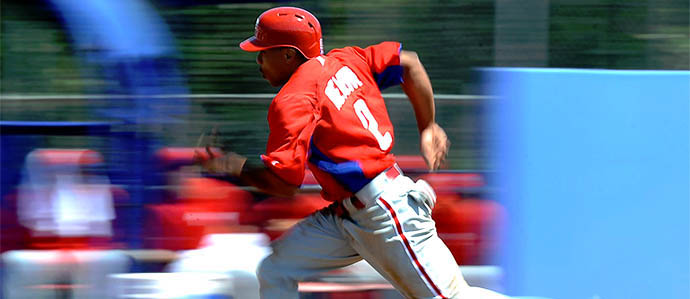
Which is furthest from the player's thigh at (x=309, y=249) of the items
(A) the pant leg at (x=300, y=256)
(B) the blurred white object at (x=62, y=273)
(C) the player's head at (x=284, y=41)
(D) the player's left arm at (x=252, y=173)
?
(B) the blurred white object at (x=62, y=273)

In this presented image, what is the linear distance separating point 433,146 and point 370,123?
32 centimetres

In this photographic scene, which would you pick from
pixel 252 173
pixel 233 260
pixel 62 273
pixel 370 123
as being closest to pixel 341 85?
pixel 370 123

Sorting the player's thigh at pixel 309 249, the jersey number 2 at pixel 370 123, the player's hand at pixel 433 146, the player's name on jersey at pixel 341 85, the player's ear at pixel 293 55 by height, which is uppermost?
the player's ear at pixel 293 55

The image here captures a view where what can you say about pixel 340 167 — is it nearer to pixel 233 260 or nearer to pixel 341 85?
pixel 341 85

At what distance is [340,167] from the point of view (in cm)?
320

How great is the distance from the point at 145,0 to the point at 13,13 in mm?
1915

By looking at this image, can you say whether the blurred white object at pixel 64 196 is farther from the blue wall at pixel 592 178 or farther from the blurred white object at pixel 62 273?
the blue wall at pixel 592 178

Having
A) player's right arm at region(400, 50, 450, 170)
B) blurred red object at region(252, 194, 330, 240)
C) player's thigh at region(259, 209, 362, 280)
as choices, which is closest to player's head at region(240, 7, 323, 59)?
player's right arm at region(400, 50, 450, 170)

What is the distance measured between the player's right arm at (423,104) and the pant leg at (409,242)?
8.6 inches

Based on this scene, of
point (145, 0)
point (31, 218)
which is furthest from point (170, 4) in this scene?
point (31, 218)

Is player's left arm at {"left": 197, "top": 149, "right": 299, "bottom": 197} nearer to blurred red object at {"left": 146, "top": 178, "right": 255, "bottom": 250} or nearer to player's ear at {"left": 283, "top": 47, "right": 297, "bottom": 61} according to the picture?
player's ear at {"left": 283, "top": 47, "right": 297, "bottom": 61}

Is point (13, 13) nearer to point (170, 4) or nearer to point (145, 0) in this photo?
point (170, 4)

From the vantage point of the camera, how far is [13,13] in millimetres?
5785

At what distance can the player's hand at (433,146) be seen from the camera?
3.39m
